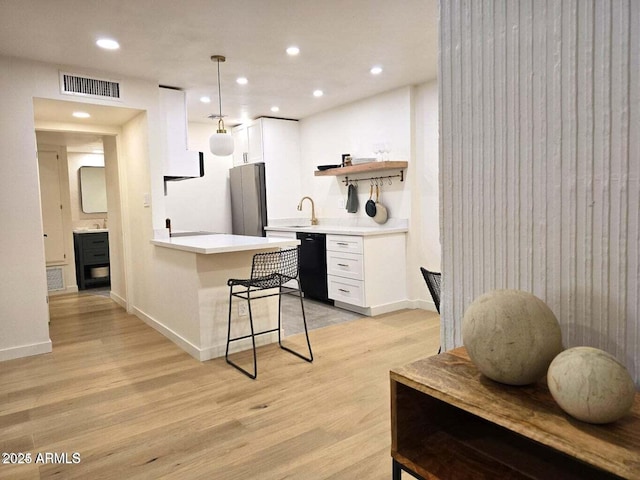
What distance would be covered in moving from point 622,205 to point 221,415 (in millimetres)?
2130

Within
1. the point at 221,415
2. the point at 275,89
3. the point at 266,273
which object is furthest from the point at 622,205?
the point at 275,89

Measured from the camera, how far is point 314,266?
5047 millimetres

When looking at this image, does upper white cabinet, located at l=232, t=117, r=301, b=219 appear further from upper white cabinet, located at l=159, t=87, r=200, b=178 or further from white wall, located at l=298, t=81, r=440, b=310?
upper white cabinet, located at l=159, t=87, r=200, b=178

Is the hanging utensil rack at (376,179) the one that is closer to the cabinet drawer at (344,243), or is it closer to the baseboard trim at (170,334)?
the cabinet drawer at (344,243)

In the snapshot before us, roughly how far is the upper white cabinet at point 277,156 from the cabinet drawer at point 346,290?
5.01 feet

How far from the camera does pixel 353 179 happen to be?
17.2ft

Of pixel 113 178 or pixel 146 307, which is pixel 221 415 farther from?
pixel 113 178

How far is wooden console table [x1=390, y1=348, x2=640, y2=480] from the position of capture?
2.60 feet

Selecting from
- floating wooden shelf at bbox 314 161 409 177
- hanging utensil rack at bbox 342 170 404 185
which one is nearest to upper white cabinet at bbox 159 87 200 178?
floating wooden shelf at bbox 314 161 409 177

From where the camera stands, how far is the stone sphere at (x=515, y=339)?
94 cm

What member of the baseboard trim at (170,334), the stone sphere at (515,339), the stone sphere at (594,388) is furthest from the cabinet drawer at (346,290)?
the stone sphere at (594,388)

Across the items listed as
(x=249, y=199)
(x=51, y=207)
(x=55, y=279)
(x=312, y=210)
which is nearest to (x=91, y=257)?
(x=55, y=279)

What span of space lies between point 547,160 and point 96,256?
678cm

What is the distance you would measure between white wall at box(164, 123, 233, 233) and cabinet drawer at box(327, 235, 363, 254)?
2.32m
